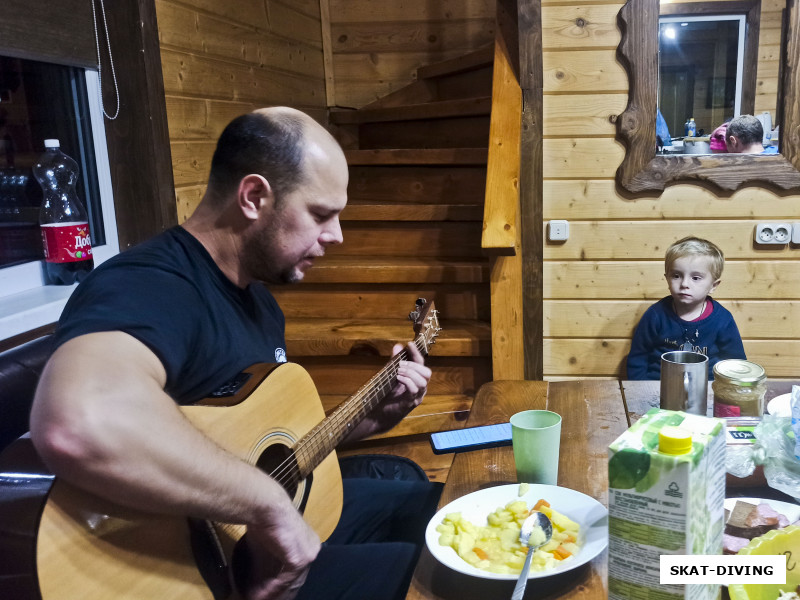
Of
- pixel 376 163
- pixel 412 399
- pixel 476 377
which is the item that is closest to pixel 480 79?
pixel 376 163

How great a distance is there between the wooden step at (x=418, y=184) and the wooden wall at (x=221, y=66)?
60cm

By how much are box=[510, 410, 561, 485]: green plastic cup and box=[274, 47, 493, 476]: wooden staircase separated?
4.87ft

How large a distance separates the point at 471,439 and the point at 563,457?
16 centimetres

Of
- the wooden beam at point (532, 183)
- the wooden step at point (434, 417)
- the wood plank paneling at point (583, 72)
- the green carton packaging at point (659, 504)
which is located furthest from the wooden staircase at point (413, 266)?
the green carton packaging at point (659, 504)

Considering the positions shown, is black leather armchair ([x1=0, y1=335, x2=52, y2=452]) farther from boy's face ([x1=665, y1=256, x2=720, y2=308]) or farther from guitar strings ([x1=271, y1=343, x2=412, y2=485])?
boy's face ([x1=665, y1=256, x2=720, y2=308])

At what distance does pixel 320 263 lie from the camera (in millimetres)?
3033

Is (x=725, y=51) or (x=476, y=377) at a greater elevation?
(x=725, y=51)

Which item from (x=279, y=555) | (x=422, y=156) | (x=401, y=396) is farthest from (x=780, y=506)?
(x=422, y=156)

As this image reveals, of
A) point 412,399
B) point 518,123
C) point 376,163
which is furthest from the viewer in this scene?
point 376,163

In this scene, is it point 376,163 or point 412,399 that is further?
point 376,163

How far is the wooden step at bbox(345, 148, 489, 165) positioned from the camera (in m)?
3.19

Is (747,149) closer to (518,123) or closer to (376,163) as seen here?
(518,123)

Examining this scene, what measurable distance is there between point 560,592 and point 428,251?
7.87 ft

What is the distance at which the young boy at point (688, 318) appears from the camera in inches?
93.5
